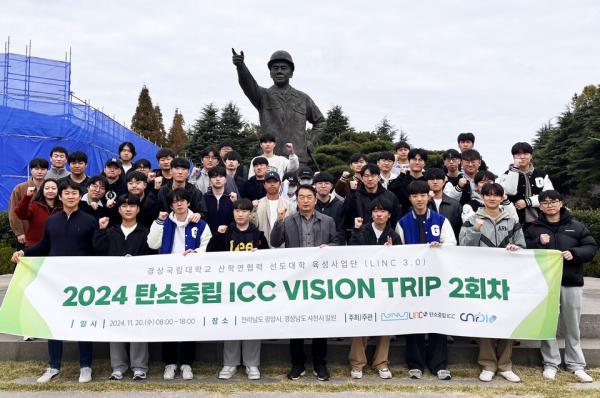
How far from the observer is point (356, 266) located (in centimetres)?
510

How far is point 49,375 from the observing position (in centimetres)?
496

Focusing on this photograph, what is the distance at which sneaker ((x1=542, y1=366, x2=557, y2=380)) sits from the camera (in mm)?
4934

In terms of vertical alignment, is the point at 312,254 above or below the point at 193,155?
below

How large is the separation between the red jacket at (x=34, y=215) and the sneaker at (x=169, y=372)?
7.16ft

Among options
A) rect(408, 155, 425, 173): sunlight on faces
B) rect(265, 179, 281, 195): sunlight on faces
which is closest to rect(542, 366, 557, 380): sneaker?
rect(408, 155, 425, 173): sunlight on faces

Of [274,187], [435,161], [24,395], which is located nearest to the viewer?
[24,395]

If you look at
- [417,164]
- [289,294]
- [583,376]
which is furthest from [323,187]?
[583,376]

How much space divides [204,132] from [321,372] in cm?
2764

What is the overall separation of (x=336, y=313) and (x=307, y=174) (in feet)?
5.65

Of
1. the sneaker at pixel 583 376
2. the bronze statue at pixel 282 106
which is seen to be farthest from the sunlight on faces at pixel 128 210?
the sneaker at pixel 583 376

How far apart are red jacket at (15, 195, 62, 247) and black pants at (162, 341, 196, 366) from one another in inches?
79.3

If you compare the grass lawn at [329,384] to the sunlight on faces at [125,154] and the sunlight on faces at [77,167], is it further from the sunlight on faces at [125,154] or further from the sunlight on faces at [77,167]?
the sunlight on faces at [125,154]

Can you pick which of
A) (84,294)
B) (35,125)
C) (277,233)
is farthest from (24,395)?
(35,125)

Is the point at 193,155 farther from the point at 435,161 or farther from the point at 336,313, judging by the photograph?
the point at 336,313
